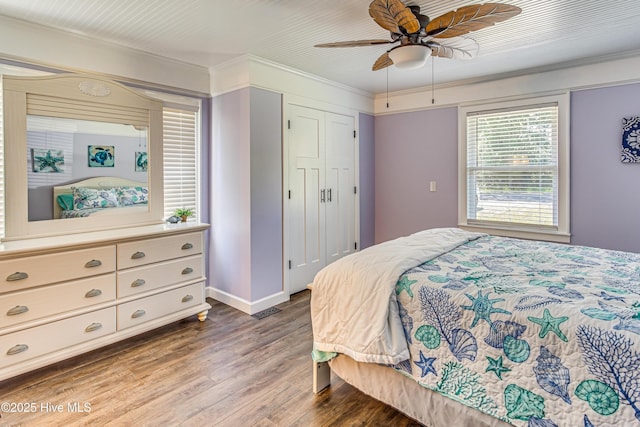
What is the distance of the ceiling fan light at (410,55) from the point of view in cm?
212

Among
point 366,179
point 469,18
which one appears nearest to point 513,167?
point 366,179

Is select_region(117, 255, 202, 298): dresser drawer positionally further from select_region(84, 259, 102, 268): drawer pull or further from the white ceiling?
the white ceiling

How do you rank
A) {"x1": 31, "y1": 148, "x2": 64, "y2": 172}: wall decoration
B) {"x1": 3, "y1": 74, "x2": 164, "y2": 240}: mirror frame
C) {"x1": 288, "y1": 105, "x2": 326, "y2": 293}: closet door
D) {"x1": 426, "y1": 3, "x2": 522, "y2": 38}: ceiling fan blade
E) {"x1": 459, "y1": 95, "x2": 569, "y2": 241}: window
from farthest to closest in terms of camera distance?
{"x1": 288, "y1": 105, "x2": 326, "y2": 293}: closet door, {"x1": 459, "y1": 95, "x2": 569, "y2": 241}: window, {"x1": 31, "y1": 148, "x2": 64, "y2": 172}: wall decoration, {"x1": 3, "y1": 74, "x2": 164, "y2": 240}: mirror frame, {"x1": 426, "y1": 3, "x2": 522, "y2": 38}: ceiling fan blade

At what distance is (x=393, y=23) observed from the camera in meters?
1.97

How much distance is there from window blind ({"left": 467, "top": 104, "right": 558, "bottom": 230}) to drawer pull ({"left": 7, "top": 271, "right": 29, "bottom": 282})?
399 cm

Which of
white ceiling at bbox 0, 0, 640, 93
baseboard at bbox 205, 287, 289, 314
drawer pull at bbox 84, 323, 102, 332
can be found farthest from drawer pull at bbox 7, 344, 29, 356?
white ceiling at bbox 0, 0, 640, 93

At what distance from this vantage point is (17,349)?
6.96 feet

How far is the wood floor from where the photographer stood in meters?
1.88

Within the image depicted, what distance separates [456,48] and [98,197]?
291 centimetres

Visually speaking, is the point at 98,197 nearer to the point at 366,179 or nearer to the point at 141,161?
the point at 141,161

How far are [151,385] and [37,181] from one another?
64.8 inches

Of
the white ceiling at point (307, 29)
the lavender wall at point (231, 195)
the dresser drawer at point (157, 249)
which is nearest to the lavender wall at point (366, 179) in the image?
the white ceiling at point (307, 29)

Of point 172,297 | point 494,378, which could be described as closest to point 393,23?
point 494,378

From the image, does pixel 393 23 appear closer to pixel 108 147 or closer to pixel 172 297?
pixel 108 147
